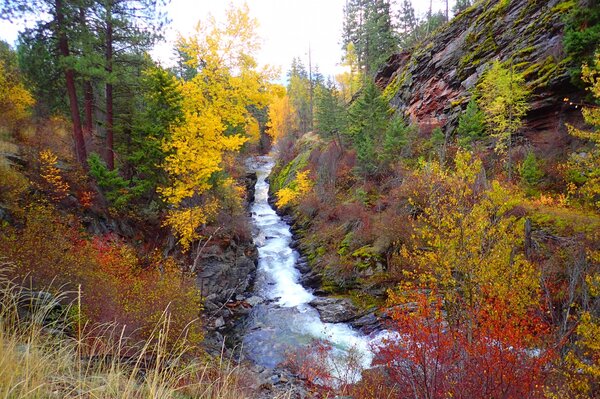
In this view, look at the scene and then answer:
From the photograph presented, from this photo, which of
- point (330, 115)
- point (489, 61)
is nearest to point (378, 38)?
point (330, 115)

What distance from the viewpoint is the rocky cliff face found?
1898 cm

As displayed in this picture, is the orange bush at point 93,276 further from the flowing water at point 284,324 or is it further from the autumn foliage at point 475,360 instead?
the autumn foliage at point 475,360

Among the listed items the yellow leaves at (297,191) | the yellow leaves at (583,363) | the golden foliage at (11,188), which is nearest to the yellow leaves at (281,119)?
the yellow leaves at (297,191)

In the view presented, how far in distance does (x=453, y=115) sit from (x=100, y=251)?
80.1ft

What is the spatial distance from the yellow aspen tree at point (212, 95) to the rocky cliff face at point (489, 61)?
17381 millimetres

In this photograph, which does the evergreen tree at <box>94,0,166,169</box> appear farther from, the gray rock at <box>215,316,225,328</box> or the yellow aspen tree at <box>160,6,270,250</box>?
the gray rock at <box>215,316,225,328</box>

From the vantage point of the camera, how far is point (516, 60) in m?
21.7

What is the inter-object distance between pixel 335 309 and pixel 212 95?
11699 millimetres

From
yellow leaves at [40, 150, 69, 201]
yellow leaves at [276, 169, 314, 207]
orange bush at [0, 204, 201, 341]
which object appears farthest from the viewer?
yellow leaves at [276, 169, 314, 207]

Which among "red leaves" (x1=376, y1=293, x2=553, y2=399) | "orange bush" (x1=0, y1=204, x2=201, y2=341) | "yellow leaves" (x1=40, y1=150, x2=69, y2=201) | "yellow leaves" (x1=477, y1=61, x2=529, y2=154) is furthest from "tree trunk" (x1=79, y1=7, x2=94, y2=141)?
"yellow leaves" (x1=477, y1=61, x2=529, y2=154)

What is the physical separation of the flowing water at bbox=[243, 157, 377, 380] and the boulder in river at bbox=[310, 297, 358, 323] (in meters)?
0.30

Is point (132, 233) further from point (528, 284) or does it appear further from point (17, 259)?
point (528, 284)

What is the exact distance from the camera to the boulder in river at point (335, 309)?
15.7m

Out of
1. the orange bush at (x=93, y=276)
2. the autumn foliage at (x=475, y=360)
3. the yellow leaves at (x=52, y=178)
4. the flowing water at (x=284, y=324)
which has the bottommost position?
the flowing water at (x=284, y=324)
